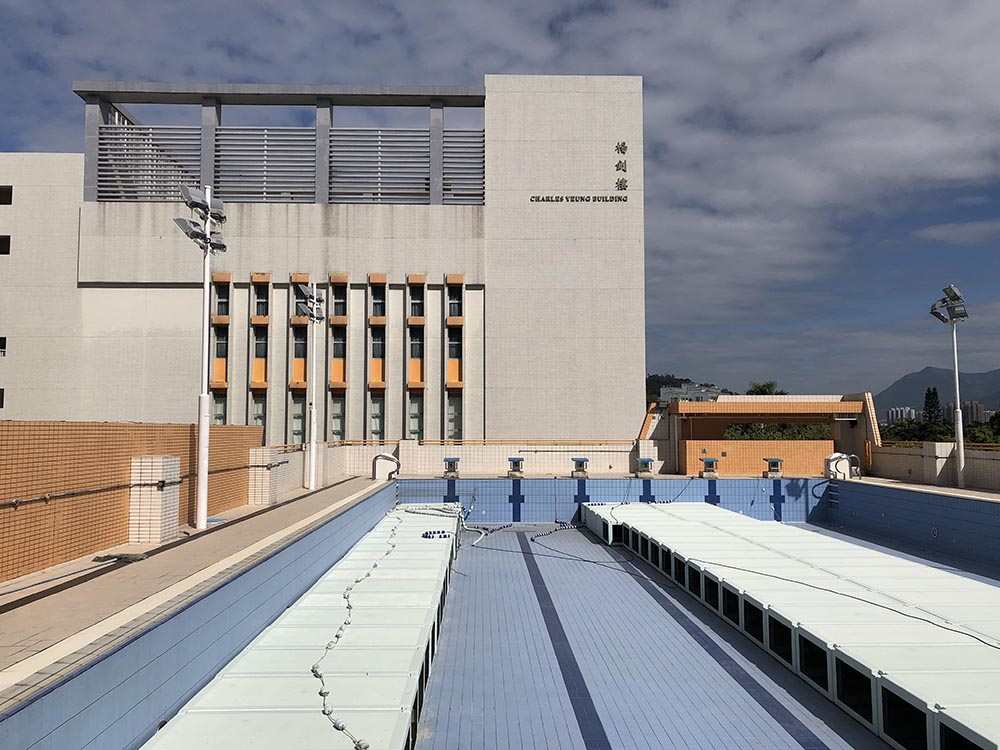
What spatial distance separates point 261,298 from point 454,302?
758 cm

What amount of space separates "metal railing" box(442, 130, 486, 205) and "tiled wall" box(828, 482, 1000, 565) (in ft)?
57.3

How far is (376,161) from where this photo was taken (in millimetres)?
28719

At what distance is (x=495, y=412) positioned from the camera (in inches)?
1097

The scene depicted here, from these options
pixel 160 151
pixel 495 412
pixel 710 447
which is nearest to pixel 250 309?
pixel 160 151

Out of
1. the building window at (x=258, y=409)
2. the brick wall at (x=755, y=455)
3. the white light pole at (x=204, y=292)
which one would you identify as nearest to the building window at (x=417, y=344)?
the building window at (x=258, y=409)

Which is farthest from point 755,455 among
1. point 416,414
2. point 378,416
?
point 378,416

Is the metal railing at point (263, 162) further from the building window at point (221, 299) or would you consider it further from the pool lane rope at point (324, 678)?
the pool lane rope at point (324, 678)

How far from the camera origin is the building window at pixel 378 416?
2795 cm

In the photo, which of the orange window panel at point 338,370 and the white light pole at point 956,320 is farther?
the orange window panel at point 338,370

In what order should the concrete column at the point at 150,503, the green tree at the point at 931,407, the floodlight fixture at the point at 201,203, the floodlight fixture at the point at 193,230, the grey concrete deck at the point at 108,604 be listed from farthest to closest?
the green tree at the point at 931,407 → the floodlight fixture at the point at 201,203 → the floodlight fixture at the point at 193,230 → the concrete column at the point at 150,503 → the grey concrete deck at the point at 108,604

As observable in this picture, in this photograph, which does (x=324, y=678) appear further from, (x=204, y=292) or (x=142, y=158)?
(x=142, y=158)

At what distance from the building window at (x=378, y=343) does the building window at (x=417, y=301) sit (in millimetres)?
1472

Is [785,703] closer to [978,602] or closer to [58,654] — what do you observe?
[978,602]

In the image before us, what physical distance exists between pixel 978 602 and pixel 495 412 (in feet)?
65.3
